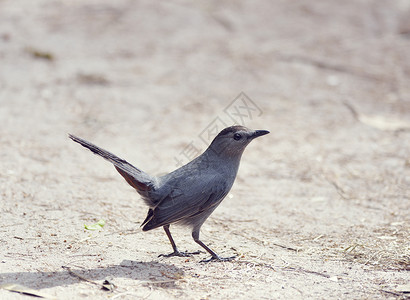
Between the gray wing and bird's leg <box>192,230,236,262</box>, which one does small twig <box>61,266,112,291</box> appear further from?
bird's leg <box>192,230,236,262</box>

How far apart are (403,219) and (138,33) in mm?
7718

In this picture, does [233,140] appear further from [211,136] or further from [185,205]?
[211,136]

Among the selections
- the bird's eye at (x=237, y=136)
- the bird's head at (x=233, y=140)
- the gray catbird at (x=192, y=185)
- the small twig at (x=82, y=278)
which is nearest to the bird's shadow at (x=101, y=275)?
the small twig at (x=82, y=278)

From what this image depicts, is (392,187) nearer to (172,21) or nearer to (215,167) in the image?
(215,167)

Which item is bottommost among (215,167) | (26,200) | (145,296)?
(26,200)

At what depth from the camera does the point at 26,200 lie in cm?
544

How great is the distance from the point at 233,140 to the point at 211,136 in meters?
3.00

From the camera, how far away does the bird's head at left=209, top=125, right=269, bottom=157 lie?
189 inches

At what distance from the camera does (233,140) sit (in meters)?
4.82

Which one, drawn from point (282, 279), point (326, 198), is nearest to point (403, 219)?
point (326, 198)

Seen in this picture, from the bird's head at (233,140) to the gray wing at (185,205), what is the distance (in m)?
0.35

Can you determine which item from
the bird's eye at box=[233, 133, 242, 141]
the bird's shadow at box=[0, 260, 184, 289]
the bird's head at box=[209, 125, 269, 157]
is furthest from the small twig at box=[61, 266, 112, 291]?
the bird's eye at box=[233, 133, 242, 141]

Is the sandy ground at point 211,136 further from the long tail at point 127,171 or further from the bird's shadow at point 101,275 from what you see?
the long tail at point 127,171

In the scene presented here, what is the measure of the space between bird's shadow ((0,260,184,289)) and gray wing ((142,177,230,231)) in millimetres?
350
